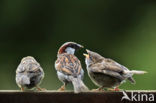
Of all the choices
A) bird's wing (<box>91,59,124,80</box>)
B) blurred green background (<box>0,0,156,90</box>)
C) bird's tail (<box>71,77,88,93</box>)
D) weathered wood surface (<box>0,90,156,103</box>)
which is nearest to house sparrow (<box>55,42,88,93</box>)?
bird's tail (<box>71,77,88,93</box>)

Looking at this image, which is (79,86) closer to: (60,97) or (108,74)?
(60,97)

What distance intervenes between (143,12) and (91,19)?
701 mm

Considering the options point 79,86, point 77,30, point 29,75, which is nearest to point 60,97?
point 79,86

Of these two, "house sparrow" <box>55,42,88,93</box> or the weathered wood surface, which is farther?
"house sparrow" <box>55,42,88,93</box>

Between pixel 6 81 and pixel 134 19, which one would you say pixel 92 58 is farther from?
pixel 134 19

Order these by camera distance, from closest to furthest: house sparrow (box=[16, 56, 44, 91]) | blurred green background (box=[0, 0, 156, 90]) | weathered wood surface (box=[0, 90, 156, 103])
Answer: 1. weathered wood surface (box=[0, 90, 156, 103])
2. house sparrow (box=[16, 56, 44, 91])
3. blurred green background (box=[0, 0, 156, 90])

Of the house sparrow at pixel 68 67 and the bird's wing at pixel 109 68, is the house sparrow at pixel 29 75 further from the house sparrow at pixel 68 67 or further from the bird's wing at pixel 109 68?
the bird's wing at pixel 109 68

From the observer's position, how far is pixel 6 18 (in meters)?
8.38

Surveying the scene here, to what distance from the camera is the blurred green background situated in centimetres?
742

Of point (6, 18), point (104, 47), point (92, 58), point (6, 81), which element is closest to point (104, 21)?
point (104, 47)

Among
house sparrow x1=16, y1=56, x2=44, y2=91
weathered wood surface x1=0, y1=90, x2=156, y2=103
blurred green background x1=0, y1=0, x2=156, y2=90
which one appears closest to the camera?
weathered wood surface x1=0, y1=90, x2=156, y2=103

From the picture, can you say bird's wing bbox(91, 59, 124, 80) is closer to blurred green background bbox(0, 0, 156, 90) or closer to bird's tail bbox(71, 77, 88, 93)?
bird's tail bbox(71, 77, 88, 93)

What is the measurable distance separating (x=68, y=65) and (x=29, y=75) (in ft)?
0.81

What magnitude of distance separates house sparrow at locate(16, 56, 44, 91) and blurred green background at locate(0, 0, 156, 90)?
328 centimetres
